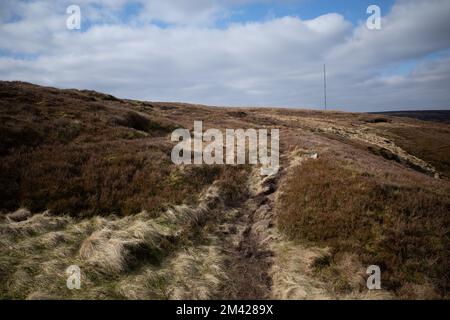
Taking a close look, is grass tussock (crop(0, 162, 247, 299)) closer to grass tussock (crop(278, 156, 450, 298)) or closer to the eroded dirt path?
the eroded dirt path

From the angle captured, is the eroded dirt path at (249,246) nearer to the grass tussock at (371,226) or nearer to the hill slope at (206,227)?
the hill slope at (206,227)

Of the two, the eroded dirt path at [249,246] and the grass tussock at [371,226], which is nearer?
the grass tussock at [371,226]

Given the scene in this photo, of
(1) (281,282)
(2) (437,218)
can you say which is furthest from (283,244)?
(2) (437,218)

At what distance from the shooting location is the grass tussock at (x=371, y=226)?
31.4 feet

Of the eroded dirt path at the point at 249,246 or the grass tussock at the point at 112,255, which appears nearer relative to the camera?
the grass tussock at the point at 112,255

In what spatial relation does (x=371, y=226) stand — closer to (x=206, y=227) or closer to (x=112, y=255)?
(x=206, y=227)

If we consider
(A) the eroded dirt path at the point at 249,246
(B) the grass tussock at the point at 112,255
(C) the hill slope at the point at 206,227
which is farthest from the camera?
(A) the eroded dirt path at the point at 249,246

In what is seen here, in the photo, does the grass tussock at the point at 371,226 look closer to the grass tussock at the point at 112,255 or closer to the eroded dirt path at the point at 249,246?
the eroded dirt path at the point at 249,246

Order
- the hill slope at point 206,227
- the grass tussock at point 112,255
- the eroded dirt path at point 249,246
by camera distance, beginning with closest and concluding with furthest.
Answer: the grass tussock at point 112,255
the hill slope at point 206,227
the eroded dirt path at point 249,246

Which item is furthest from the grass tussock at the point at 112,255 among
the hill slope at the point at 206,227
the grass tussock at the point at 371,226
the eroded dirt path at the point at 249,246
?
the grass tussock at the point at 371,226

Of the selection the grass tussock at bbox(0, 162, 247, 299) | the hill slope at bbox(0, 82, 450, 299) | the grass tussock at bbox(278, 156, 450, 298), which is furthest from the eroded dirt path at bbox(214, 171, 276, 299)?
the grass tussock at bbox(278, 156, 450, 298)

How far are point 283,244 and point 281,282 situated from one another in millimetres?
2173

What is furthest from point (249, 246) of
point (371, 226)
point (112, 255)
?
point (112, 255)

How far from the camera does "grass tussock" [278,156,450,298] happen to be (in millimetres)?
9586
